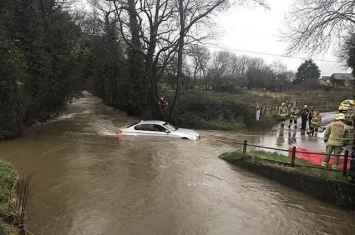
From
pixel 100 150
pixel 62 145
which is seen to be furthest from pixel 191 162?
pixel 62 145

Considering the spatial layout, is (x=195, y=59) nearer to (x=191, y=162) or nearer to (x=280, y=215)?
(x=191, y=162)

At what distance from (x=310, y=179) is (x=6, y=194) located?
7.73 metres

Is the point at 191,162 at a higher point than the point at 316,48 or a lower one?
lower

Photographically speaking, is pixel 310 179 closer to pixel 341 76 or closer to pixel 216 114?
pixel 216 114

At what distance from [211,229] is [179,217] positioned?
84cm

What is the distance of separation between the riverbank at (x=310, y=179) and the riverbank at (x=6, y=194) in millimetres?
7304

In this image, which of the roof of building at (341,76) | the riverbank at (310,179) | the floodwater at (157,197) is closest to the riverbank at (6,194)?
the floodwater at (157,197)

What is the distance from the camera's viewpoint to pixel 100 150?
14148 mm

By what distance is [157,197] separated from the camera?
29.1 feet

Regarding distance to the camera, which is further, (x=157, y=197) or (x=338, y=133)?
(x=338, y=133)

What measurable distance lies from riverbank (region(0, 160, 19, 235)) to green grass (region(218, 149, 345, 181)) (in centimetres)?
735

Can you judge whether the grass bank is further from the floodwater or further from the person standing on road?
the person standing on road

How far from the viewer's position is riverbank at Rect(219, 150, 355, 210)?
8586 millimetres

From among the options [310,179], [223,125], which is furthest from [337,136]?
[223,125]
